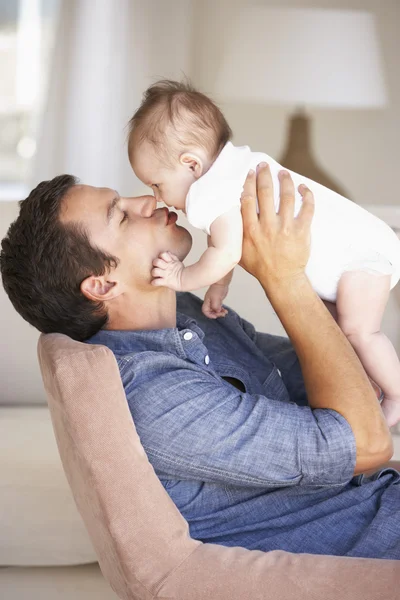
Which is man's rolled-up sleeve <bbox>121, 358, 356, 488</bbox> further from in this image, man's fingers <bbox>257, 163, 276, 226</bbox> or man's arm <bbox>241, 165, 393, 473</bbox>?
man's fingers <bbox>257, 163, 276, 226</bbox>

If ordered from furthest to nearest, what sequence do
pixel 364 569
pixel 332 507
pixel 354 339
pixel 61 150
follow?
1. pixel 61 150
2. pixel 354 339
3. pixel 332 507
4. pixel 364 569

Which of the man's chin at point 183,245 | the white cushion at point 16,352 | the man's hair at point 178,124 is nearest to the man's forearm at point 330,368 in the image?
the man's chin at point 183,245

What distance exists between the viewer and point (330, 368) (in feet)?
4.75

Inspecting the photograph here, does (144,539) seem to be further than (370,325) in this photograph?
No

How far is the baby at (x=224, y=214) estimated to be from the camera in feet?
5.00

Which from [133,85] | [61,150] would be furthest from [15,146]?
[133,85]

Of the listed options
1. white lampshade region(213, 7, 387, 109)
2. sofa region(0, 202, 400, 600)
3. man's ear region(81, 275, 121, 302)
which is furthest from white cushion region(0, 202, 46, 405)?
white lampshade region(213, 7, 387, 109)

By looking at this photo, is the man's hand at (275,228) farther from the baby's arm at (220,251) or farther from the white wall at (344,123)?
the white wall at (344,123)

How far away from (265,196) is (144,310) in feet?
1.26

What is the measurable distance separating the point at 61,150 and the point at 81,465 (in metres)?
3.12

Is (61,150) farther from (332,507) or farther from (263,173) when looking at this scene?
(332,507)

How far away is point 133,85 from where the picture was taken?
4273mm

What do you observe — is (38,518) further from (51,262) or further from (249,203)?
(249,203)

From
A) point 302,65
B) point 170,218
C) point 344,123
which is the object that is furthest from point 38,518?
point 344,123
